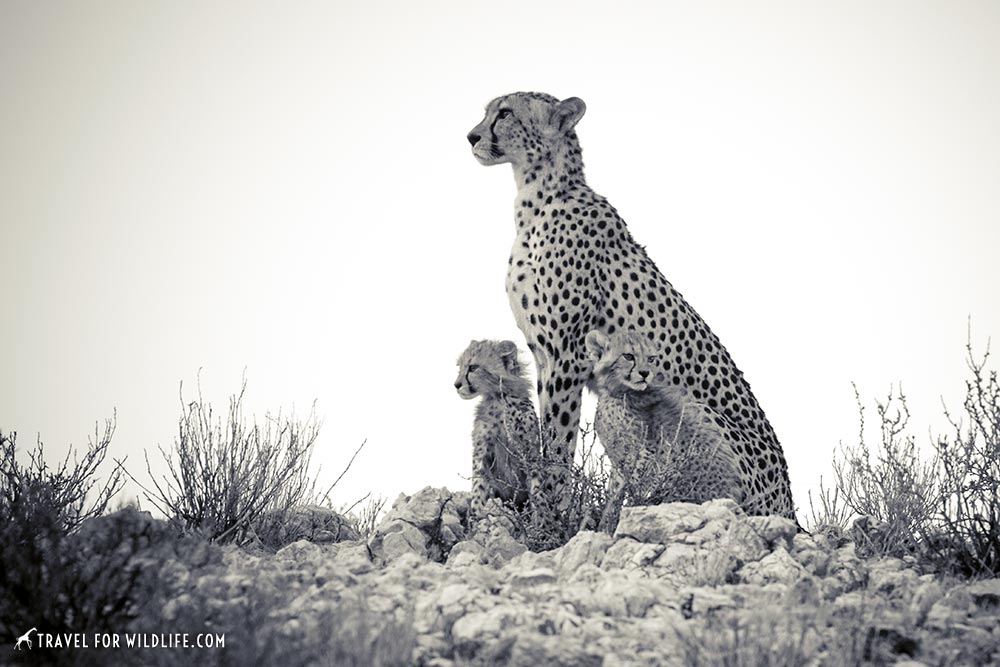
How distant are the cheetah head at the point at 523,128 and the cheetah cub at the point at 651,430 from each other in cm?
129

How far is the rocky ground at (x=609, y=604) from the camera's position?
340 centimetres

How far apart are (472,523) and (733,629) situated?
8.34 ft

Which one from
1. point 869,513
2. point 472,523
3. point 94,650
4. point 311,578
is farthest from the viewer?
point 869,513

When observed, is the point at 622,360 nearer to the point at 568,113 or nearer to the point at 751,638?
the point at 568,113

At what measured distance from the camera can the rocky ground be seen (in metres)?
3.40

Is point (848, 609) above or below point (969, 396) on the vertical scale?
below

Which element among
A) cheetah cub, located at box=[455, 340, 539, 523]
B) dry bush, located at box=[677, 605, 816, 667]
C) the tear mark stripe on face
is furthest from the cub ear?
dry bush, located at box=[677, 605, 816, 667]

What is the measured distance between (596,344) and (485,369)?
103 centimetres

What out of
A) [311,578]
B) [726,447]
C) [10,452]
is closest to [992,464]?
[726,447]

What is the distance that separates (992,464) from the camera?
18.5 ft

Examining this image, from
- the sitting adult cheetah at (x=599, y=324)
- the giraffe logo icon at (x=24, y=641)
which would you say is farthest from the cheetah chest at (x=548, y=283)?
the giraffe logo icon at (x=24, y=641)

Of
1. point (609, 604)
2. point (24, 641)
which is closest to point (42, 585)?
point (24, 641)

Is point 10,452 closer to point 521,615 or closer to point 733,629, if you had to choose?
point 521,615

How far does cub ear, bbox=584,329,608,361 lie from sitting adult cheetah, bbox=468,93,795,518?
0.04 m
